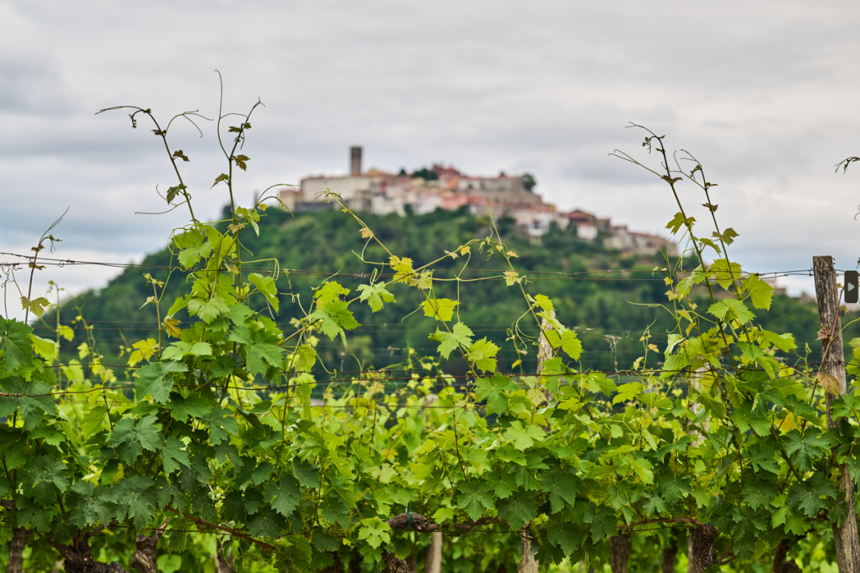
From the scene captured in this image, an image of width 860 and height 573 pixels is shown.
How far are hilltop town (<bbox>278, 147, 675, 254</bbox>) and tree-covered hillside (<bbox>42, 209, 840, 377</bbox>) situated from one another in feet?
10.1

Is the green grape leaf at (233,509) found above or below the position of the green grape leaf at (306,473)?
below

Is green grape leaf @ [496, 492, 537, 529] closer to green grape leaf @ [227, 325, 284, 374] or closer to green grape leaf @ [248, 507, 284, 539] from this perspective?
green grape leaf @ [248, 507, 284, 539]

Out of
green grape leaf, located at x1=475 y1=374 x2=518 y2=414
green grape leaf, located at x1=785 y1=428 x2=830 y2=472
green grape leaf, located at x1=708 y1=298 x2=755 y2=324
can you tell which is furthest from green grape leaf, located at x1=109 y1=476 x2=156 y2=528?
green grape leaf, located at x1=785 y1=428 x2=830 y2=472

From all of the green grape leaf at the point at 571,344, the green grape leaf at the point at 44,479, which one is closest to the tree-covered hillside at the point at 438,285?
the green grape leaf at the point at 571,344

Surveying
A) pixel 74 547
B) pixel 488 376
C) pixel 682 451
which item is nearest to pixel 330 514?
pixel 488 376

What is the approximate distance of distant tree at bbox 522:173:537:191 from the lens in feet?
265

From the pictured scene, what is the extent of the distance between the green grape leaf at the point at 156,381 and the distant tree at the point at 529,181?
78.8 metres

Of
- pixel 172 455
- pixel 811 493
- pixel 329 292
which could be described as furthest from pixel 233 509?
pixel 811 493

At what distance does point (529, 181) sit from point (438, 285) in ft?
192

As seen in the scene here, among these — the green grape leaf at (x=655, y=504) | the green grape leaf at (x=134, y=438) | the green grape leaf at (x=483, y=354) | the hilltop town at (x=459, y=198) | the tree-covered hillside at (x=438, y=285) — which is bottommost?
the green grape leaf at (x=655, y=504)

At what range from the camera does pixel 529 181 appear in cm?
8125

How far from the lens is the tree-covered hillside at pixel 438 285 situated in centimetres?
2112

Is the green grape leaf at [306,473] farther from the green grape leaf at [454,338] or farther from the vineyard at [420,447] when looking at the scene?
the green grape leaf at [454,338]

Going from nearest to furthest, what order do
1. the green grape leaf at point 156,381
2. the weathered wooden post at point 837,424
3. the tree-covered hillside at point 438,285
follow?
the green grape leaf at point 156,381 < the weathered wooden post at point 837,424 < the tree-covered hillside at point 438,285
